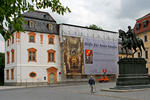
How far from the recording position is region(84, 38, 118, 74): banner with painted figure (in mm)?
57509

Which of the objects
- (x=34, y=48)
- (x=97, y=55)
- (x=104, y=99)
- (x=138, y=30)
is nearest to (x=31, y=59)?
(x=34, y=48)

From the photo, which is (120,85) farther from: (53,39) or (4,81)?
(4,81)

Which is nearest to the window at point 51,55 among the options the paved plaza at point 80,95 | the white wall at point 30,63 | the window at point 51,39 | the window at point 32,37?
the white wall at point 30,63

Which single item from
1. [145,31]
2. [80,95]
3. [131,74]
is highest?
[145,31]

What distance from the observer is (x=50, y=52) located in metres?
52.3

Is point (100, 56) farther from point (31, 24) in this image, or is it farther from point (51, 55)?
point (31, 24)

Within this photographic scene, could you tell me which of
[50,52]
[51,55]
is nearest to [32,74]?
[51,55]

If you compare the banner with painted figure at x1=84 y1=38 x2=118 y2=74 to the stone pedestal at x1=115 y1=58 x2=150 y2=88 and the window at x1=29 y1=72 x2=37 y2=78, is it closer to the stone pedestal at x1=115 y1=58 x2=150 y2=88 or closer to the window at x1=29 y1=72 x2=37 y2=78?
the window at x1=29 y1=72 x2=37 y2=78

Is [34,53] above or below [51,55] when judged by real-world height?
above

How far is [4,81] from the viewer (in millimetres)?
54469

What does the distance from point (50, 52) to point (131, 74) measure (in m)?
30.5

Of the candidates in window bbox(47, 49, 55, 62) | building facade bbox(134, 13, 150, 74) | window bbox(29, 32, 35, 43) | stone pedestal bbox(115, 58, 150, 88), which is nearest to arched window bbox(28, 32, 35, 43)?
window bbox(29, 32, 35, 43)

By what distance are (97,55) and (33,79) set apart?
1832 centimetres

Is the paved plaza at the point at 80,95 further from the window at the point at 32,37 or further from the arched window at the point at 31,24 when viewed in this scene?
the arched window at the point at 31,24
